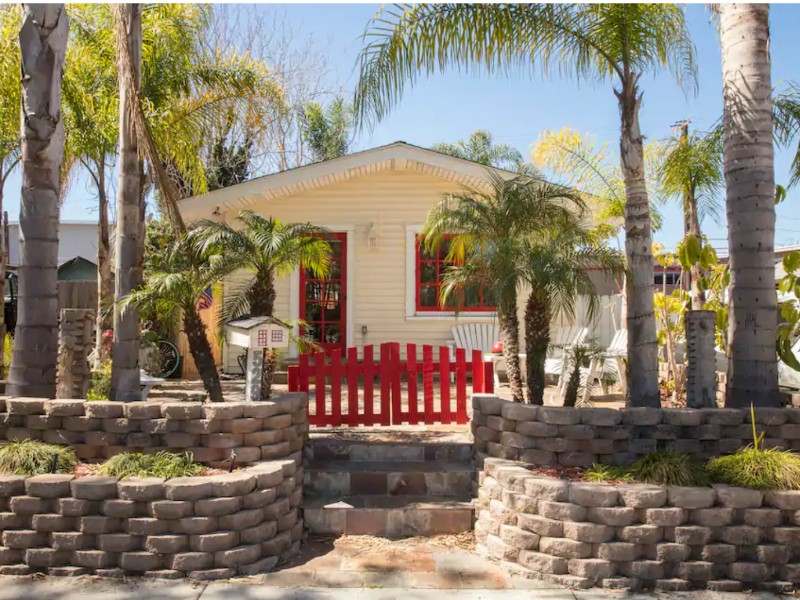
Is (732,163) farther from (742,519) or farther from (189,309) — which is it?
(189,309)

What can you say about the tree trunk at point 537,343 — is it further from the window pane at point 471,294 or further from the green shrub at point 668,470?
the green shrub at point 668,470

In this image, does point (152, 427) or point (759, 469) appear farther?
point (152, 427)

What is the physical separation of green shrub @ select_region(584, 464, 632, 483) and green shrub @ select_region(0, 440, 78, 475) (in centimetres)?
356

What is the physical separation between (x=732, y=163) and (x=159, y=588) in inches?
194

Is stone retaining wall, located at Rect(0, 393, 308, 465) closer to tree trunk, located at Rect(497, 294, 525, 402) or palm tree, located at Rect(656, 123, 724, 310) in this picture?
tree trunk, located at Rect(497, 294, 525, 402)

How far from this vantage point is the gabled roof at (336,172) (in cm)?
919

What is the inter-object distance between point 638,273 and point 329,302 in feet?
19.7

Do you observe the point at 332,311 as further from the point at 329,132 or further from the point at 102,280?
the point at 329,132

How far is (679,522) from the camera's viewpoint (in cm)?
379

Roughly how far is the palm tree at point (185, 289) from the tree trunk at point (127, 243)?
12cm

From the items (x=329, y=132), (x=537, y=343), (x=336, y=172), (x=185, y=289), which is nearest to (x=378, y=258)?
(x=336, y=172)

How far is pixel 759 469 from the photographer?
3965 mm

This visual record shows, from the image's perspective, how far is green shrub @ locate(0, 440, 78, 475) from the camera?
13.6 ft

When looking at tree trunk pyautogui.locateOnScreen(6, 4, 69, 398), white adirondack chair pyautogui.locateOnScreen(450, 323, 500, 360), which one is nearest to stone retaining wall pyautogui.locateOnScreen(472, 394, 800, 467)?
tree trunk pyautogui.locateOnScreen(6, 4, 69, 398)
